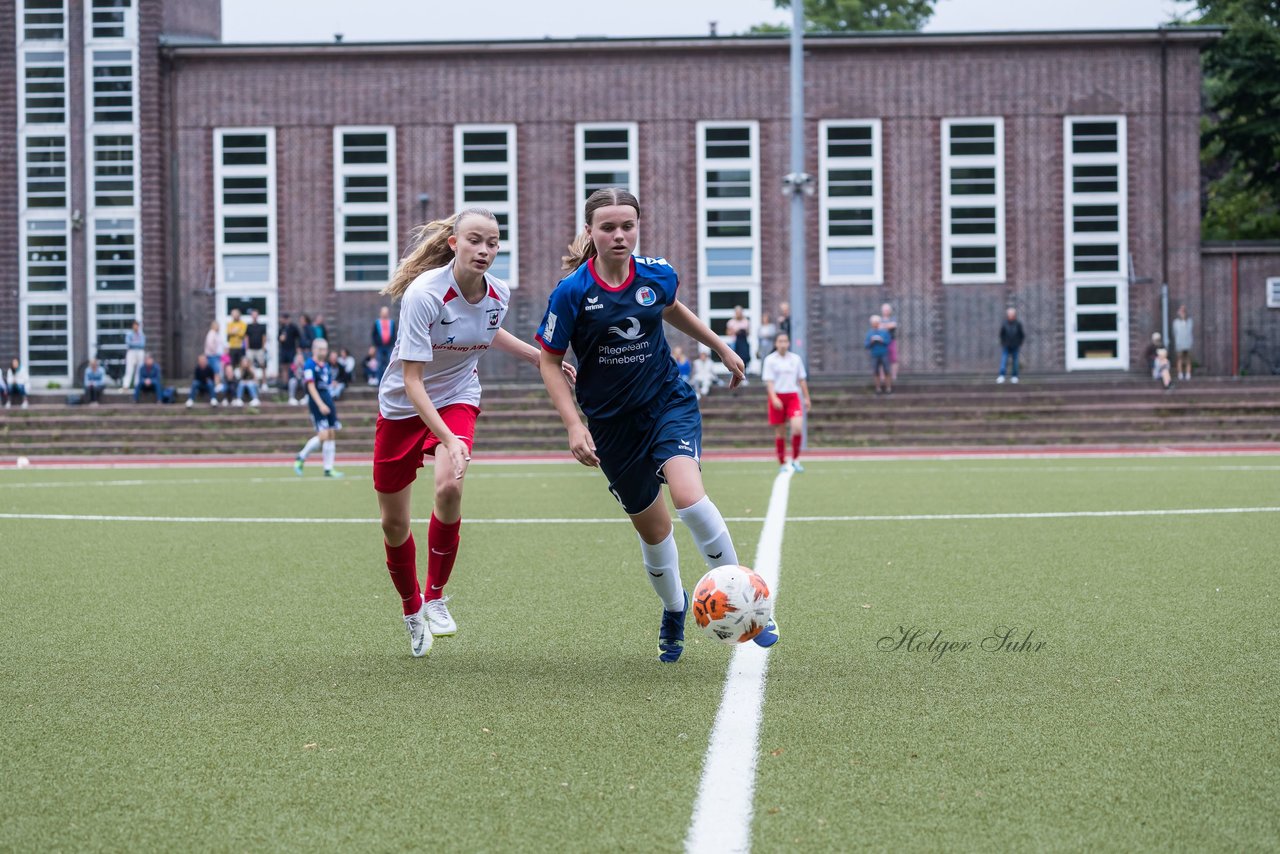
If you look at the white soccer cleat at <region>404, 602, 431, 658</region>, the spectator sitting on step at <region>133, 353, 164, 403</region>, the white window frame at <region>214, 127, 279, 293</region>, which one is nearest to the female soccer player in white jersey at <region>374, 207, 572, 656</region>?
the white soccer cleat at <region>404, 602, 431, 658</region>

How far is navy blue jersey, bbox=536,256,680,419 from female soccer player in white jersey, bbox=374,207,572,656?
18 centimetres

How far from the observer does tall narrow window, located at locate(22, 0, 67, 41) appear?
3784 cm

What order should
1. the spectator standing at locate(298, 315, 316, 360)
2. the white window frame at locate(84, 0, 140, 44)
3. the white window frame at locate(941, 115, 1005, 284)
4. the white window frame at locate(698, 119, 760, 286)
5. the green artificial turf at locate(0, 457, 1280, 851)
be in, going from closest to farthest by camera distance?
the green artificial turf at locate(0, 457, 1280, 851), the spectator standing at locate(298, 315, 316, 360), the white window frame at locate(941, 115, 1005, 284), the white window frame at locate(698, 119, 760, 286), the white window frame at locate(84, 0, 140, 44)

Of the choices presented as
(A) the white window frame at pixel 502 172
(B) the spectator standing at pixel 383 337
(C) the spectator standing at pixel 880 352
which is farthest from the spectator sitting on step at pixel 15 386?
(C) the spectator standing at pixel 880 352

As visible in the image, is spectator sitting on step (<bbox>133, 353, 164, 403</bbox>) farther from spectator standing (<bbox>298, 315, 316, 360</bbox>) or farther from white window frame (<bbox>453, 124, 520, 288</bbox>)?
white window frame (<bbox>453, 124, 520, 288</bbox>)

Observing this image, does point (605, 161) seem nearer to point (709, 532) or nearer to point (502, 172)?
point (502, 172)

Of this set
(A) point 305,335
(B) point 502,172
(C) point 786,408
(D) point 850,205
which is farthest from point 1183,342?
(A) point 305,335

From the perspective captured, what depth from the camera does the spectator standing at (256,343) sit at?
32.9m

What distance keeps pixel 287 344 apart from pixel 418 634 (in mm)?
27756

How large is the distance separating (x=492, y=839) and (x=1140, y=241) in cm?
3618

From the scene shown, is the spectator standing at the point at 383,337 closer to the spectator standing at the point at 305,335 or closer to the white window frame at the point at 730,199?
the spectator standing at the point at 305,335

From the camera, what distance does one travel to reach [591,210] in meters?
6.02

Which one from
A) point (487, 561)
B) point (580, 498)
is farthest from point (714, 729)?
point (580, 498)

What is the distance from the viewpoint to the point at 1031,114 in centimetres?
3697
